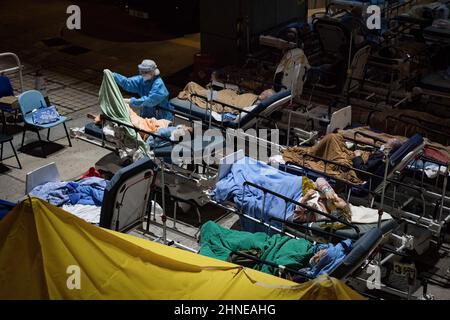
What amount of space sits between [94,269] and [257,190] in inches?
122

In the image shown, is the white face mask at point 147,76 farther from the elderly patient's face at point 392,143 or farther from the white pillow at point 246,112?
the elderly patient's face at point 392,143

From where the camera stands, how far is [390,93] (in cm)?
1281

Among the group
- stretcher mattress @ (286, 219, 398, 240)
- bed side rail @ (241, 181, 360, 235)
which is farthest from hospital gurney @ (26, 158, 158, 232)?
stretcher mattress @ (286, 219, 398, 240)

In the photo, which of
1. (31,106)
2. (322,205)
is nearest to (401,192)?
(322,205)

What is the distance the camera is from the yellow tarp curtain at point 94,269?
21.2 ft

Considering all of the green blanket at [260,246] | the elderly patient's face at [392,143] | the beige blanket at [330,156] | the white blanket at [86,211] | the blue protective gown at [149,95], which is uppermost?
the blue protective gown at [149,95]

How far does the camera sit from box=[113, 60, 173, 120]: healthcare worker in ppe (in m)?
11.0

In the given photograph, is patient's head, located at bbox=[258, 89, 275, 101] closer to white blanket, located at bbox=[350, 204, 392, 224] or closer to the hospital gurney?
white blanket, located at bbox=[350, 204, 392, 224]

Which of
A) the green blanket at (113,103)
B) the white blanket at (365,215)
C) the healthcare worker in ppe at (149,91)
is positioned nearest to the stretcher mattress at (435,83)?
the white blanket at (365,215)

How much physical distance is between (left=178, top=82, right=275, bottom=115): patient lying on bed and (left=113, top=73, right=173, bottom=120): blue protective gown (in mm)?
654

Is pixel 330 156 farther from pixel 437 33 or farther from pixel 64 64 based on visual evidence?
pixel 64 64

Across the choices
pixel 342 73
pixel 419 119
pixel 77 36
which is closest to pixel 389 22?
pixel 342 73

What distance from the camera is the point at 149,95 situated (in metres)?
11.0

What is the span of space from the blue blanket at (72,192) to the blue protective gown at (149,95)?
6.05ft
